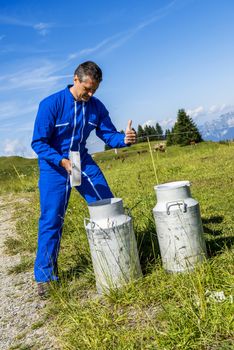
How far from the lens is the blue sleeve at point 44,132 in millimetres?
4316

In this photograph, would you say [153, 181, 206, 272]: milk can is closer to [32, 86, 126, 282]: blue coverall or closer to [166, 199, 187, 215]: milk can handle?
[166, 199, 187, 215]: milk can handle

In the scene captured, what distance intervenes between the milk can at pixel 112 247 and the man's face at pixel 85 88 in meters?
1.12

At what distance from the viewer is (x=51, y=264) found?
4.56 m

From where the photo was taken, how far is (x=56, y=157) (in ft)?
14.0

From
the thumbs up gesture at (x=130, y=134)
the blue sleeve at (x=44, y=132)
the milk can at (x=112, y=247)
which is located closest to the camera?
the milk can at (x=112, y=247)

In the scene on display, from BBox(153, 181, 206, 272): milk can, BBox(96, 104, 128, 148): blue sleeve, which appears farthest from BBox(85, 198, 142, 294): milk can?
BBox(96, 104, 128, 148): blue sleeve

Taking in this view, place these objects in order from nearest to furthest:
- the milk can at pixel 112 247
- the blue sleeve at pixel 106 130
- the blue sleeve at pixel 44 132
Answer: the milk can at pixel 112 247, the blue sleeve at pixel 44 132, the blue sleeve at pixel 106 130

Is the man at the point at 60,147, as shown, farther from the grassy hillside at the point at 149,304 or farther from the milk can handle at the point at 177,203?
the milk can handle at the point at 177,203

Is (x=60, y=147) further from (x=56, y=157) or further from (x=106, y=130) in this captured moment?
(x=106, y=130)

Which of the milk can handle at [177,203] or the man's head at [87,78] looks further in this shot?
the man's head at [87,78]

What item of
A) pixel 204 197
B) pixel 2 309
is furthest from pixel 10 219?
pixel 2 309

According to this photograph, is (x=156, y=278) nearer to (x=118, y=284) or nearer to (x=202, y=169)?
(x=118, y=284)

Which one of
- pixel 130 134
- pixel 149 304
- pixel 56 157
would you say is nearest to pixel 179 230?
pixel 149 304

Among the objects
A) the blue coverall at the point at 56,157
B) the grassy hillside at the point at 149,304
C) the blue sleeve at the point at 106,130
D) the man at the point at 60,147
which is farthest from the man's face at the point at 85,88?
the grassy hillside at the point at 149,304
